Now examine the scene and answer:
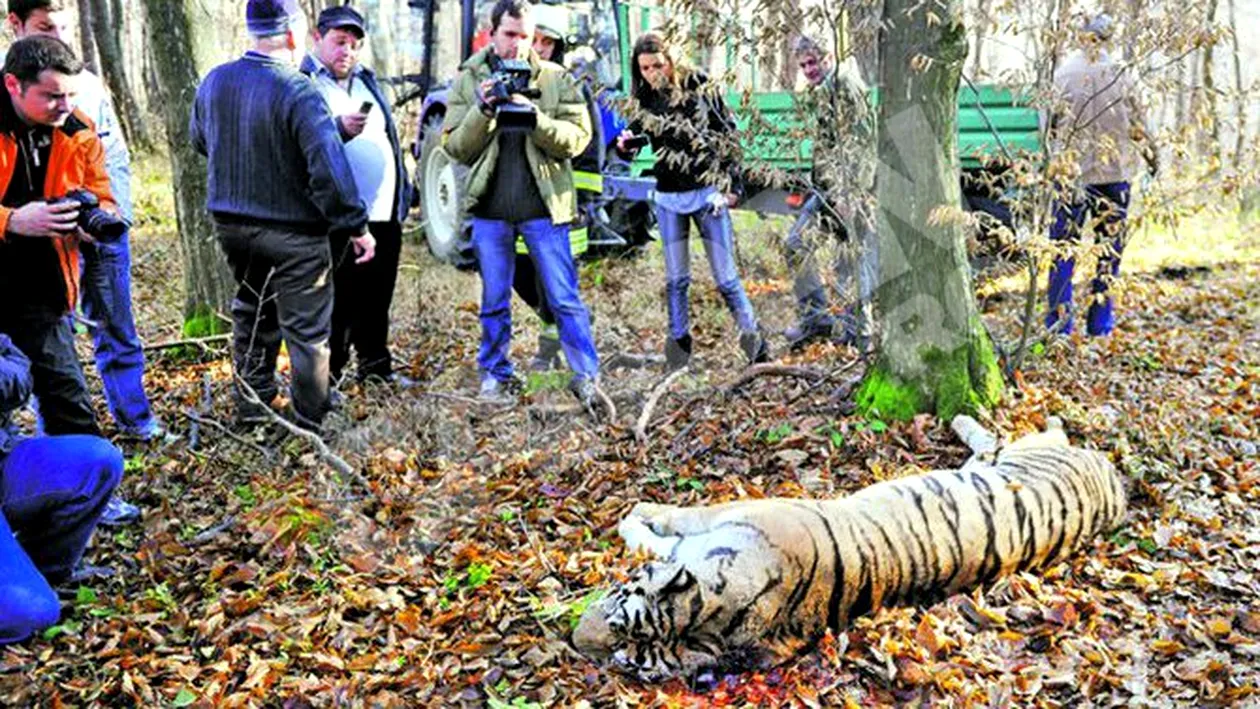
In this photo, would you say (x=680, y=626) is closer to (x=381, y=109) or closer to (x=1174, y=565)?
(x=1174, y=565)

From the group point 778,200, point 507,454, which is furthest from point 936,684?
point 778,200

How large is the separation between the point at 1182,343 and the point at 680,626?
5.14 m

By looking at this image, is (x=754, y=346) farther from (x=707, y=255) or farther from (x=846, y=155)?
(x=846, y=155)

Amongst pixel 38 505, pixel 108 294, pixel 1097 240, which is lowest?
pixel 38 505

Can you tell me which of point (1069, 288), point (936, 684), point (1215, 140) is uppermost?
point (1215, 140)

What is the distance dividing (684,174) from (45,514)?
12.5 feet

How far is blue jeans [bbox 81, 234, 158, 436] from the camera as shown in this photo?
5.06 meters

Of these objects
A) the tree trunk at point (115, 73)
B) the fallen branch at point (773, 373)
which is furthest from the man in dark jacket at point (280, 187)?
the tree trunk at point (115, 73)

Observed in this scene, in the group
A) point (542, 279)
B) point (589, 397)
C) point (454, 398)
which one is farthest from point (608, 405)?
point (542, 279)

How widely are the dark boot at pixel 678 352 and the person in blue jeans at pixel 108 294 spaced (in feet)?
9.47

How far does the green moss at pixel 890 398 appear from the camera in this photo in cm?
495

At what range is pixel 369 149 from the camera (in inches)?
219

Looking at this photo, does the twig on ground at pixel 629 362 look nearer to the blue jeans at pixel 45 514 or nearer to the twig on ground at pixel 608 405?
the twig on ground at pixel 608 405

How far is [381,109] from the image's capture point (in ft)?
18.6
